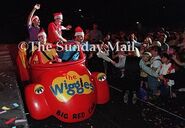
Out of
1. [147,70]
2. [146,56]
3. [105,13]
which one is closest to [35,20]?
[146,56]

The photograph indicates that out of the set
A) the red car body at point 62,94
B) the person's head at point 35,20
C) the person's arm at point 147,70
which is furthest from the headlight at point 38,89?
the person's head at point 35,20

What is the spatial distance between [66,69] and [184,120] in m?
2.36

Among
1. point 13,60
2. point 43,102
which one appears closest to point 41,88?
point 43,102

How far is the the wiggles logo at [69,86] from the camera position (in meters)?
5.16

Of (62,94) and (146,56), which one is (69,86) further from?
(146,56)

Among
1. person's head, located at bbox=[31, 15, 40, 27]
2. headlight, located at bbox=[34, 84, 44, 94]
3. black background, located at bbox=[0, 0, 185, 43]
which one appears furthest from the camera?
black background, located at bbox=[0, 0, 185, 43]

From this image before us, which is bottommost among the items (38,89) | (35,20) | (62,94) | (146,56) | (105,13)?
(62,94)

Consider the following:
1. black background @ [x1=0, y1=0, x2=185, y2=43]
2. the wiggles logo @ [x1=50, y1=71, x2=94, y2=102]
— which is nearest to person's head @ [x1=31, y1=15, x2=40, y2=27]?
the wiggles logo @ [x1=50, y1=71, x2=94, y2=102]

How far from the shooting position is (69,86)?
5.23m

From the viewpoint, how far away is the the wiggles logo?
16.9 ft

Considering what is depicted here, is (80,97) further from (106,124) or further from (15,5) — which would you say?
(15,5)

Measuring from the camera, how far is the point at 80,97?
17.0 feet

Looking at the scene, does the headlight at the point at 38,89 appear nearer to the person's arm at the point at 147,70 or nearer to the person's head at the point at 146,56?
the person's arm at the point at 147,70

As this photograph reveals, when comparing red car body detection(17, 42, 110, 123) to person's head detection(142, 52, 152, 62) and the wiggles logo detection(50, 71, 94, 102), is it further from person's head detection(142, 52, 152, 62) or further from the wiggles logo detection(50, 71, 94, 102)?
person's head detection(142, 52, 152, 62)
